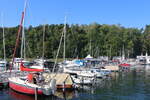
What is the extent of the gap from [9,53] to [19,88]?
87.1 metres

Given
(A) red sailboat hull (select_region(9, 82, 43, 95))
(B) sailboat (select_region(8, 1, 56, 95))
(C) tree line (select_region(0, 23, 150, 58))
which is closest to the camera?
(B) sailboat (select_region(8, 1, 56, 95))

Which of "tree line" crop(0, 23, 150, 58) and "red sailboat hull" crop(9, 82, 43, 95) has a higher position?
"tree line" crop(0, 23, 150, 58)

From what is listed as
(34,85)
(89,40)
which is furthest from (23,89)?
(89,40)

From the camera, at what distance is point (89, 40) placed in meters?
142

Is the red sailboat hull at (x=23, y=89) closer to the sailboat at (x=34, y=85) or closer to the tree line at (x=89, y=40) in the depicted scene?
the sailboat at (x=34, y=85)

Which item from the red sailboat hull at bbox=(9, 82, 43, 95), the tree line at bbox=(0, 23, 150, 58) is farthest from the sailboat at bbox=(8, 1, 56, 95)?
the tree line at bbox=(0, 23, 150, 58)

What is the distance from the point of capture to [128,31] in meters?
148

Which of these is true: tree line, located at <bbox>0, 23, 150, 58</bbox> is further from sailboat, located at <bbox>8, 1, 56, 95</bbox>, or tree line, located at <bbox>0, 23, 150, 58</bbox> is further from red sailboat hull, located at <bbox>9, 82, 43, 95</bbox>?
sailboat, located at <bbox>8, 1, 56, 95</bbox>

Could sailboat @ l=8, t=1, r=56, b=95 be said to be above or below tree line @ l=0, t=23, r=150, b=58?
below

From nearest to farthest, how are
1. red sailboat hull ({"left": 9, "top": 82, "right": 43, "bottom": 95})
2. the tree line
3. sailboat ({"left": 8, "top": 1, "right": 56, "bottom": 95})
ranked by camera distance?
sailboat ({"left": 8, "top": 1, "right": 56, "bottom": 95}) → red sailboat hull ({"left": 9, "top": 82, "right": 43, "bottom": 95}) → the tree line

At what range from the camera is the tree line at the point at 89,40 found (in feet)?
413

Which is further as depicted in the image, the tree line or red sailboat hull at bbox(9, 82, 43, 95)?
the tree line

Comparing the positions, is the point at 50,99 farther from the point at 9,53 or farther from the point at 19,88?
the point at 9,53

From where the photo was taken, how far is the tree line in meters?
126
